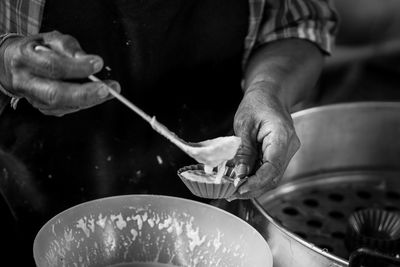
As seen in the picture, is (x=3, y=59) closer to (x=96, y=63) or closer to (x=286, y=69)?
(x=96, y=63)

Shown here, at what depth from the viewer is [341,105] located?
5.16 feet

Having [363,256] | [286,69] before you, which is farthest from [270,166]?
[286,69]

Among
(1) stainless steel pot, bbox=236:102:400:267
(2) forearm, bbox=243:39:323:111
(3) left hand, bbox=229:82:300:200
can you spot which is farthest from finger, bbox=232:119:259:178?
(1) stainless steel pot, bbox=236:102:400:267

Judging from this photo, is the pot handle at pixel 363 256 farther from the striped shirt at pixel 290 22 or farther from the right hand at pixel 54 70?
the striped shirt at pixel 290 22

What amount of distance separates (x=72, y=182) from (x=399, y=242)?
761mm

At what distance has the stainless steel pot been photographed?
5.07ft

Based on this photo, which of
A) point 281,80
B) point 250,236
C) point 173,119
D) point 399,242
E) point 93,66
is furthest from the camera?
point 173,119

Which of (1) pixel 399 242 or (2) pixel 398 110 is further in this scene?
(2) pixel 398 110

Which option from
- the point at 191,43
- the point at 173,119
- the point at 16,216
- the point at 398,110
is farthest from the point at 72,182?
the point at 398,110

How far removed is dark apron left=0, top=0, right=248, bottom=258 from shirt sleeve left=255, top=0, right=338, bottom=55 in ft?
0.25

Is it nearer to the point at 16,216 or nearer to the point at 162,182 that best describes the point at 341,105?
the point at 162,182

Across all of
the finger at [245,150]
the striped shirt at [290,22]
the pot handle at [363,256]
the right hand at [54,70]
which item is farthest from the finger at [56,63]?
the striped shirt at [290,22]

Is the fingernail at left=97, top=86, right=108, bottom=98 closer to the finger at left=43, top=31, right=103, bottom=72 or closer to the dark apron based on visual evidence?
the finger at left=43, top=31, right=103, bottom=72

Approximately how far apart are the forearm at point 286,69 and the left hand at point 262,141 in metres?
0.06
